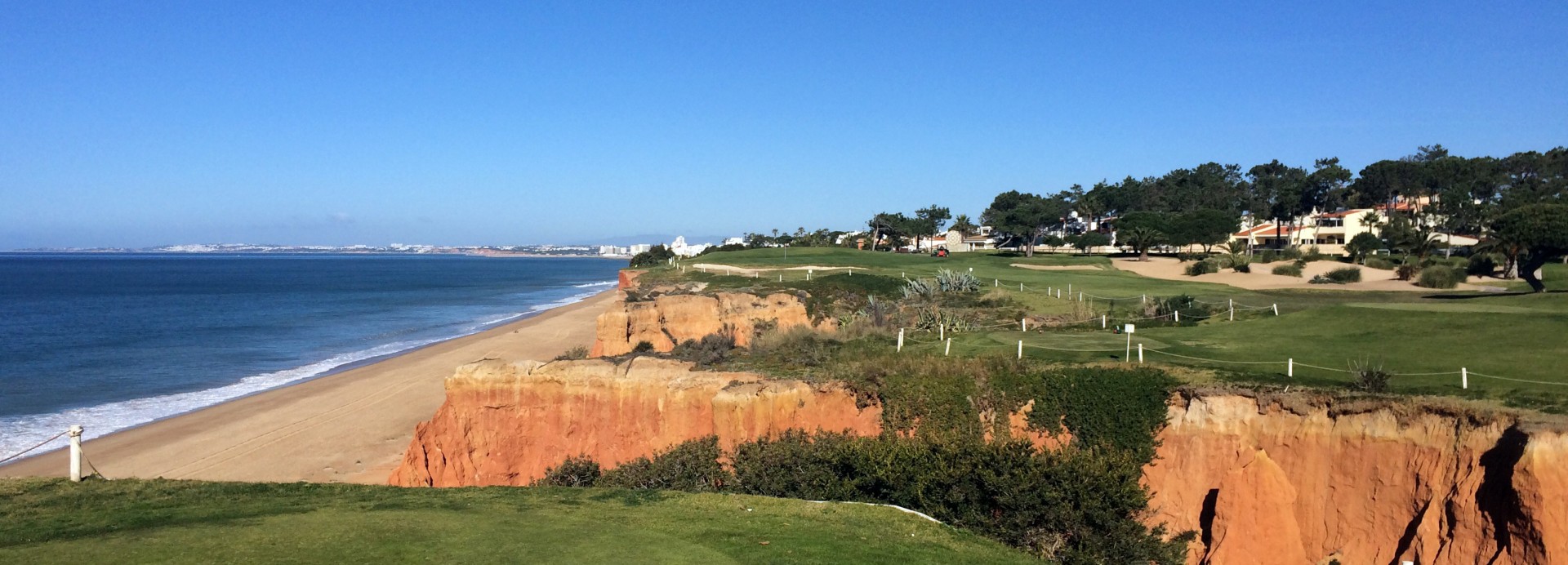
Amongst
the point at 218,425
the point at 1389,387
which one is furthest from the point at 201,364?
the point at 1389,387

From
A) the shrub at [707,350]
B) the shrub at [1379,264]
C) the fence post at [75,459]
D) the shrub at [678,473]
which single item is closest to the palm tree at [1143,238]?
the shrub at [1379,264]

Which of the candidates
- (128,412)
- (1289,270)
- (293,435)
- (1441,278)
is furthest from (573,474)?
(1289,270)

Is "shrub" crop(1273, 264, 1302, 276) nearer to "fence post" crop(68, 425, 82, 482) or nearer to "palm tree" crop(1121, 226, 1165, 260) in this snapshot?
"palm tree" crop(1121, 226, 1165, 260)

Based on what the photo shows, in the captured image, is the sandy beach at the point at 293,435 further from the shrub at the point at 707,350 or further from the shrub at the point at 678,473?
the shrub at the point at 678,473

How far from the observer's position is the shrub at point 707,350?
21.3 m

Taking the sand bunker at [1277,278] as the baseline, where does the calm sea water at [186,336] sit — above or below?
below

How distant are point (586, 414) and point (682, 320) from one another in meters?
10.0

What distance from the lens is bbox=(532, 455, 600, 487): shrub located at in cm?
1636

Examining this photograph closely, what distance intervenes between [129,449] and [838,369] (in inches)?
846

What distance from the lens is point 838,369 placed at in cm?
1880

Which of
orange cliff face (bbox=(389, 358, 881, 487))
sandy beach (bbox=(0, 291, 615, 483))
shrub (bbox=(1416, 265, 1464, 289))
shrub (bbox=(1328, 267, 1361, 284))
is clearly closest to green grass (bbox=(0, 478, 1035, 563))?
orange cliff face (bbox=(389, 358, 881, 487))

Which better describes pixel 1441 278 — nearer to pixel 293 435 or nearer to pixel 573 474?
pixel 573 474

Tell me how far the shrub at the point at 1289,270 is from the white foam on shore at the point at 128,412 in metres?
49.3

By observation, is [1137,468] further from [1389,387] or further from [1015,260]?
[1015,260]
